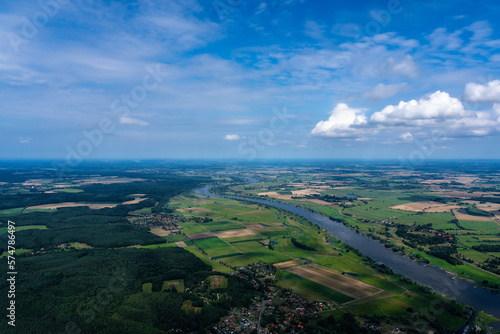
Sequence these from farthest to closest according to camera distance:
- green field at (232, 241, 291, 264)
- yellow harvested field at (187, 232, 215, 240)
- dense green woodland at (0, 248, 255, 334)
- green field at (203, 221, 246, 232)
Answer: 1. green field at (203, 221, 246, 232)
2. yellow harvested field at (187, 232, 215, 240)
3. green field at (232, 241, 291, 264)
4. dense green woodland at (0, 248, 255, 334)

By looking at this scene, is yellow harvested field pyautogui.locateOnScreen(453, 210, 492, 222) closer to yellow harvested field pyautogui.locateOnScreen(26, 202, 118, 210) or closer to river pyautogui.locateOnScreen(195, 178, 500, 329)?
river pyautogui.locateOnScreen(195, 178, 500, 329)

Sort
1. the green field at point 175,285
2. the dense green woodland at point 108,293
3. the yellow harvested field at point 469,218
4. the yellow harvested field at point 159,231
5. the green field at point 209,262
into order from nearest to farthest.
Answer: the dense green woodland at point 108,293 < the green field at point 175,285 < the green field at point 209,262 < the yellow harvested field at point 159,231 < the yellow harvested field at point 469,218

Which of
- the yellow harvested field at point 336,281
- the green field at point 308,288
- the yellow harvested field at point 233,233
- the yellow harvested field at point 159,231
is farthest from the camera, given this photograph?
the yellow harvested field at point 159,231

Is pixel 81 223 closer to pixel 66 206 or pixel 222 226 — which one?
pixel 66 206

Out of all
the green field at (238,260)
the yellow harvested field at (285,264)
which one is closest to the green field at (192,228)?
the green field at (238,260)

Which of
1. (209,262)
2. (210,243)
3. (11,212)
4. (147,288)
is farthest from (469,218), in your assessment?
(11,212)

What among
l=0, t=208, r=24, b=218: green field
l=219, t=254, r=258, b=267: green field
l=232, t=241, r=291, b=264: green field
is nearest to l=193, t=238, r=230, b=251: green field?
l=232, t=241, r=291, b=264: green field

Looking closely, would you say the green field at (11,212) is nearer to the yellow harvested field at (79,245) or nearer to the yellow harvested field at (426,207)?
the yellow harvested field at (79,245)
